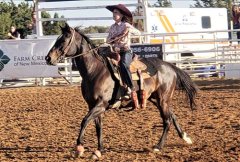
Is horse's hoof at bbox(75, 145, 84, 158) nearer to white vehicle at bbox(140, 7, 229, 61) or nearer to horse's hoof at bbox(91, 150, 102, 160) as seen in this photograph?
horse's hoof at bbox(91, 150, 102, 160)

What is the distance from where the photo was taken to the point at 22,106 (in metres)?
13.8

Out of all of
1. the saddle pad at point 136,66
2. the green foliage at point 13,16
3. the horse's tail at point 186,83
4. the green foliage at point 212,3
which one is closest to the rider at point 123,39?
the saddle pad at point 136,66

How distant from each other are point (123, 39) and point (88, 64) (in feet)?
2.08

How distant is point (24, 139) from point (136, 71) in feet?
7.68

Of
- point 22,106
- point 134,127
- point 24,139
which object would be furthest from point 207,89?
point 24,139

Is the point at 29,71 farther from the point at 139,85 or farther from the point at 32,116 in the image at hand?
the point at 139,85

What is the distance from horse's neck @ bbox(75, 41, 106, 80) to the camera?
7.85m

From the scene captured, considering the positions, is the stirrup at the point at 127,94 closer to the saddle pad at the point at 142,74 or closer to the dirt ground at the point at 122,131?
the saddle pad at the point at 142,74

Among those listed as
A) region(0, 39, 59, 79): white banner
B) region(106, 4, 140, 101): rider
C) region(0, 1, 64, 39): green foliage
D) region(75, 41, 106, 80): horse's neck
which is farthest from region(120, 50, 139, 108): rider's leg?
region(0, 1, 64, 39): green foliage

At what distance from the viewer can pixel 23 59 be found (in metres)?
19.1

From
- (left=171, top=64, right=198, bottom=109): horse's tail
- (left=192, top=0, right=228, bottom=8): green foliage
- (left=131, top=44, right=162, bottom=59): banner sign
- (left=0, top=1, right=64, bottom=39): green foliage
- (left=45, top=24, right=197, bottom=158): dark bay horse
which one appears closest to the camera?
(left=45, top=24, right=197, bottom=158): dark bay horse

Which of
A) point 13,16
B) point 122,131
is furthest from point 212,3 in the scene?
point 122,131

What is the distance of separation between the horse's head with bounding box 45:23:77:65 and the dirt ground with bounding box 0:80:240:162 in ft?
4.47

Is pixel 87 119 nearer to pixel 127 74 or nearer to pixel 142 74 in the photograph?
pixel 127 74
